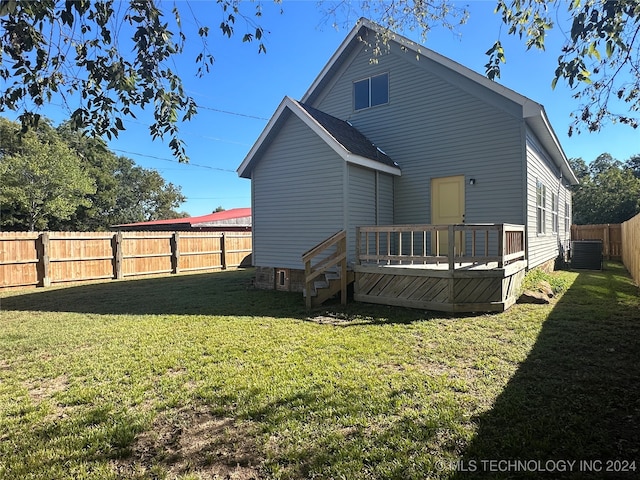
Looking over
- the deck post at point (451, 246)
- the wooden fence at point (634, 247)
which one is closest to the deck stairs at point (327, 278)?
the deck post at point (451, 246)

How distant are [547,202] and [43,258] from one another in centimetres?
1598

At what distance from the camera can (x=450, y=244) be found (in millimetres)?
6590

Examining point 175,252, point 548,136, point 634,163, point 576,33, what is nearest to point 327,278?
point 576,33

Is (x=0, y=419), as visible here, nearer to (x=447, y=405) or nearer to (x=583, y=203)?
(x=447, y=405)

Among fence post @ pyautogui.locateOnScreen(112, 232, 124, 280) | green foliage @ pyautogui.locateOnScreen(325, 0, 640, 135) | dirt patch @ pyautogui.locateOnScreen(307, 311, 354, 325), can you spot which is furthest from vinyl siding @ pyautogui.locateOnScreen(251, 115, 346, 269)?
Result: fence post @ pyautogui.locateOnScreen(112, 232, 124, 280)

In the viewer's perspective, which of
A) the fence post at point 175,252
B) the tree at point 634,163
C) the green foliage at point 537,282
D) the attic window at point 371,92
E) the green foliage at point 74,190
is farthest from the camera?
the tree at point 634,163

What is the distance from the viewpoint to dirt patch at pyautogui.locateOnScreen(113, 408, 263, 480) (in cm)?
244

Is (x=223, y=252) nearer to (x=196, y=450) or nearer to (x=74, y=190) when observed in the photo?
(x=196, y=450)

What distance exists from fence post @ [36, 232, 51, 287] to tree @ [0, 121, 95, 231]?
57.3ft

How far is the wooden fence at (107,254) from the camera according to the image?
10852mm

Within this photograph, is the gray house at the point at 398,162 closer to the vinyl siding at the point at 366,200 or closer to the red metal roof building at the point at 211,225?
the vinyl siding at the point at 366,200

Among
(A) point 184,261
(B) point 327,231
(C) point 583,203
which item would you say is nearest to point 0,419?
(B) point 327,231

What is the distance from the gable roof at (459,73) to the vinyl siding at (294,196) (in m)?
2.75

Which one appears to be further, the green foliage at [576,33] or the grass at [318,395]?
the green foliage at [576,33]
